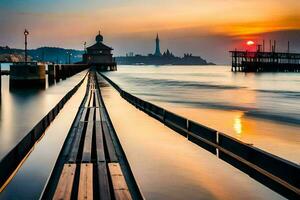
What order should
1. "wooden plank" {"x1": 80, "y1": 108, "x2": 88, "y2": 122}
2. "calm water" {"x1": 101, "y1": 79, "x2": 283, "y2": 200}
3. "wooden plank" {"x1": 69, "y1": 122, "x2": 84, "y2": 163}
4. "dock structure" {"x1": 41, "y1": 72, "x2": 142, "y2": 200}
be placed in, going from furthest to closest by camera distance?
"wooden plank" {"x1": 80, "y1": 108, "x2": 88, "y2": 122} → "wooden plank" {"x1": 69, "y1": 122, "x2": 84, "y2": 163} → "calm water" {"x1": 101, "y1": 79, "x2": 283, "y2": 200} → "dock structure" {"x1": 41, "y1": 72, "x2": 142, "y2": 200}

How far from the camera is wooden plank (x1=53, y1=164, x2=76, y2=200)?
25.4ft

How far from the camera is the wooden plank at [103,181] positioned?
25.6 feet

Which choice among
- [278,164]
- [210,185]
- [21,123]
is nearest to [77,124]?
[21,123]

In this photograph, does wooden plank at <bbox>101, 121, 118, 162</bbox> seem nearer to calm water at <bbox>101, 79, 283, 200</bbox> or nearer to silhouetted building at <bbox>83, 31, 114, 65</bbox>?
calm water at <bbox>101, 79, 283, 200</bbox>

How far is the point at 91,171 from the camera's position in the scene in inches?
378

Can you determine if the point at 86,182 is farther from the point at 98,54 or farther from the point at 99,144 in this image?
the point at 98,54

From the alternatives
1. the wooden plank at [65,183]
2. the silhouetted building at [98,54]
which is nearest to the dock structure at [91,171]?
the wooden plank at [65,183]

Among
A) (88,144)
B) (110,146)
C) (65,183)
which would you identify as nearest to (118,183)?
(65,183)

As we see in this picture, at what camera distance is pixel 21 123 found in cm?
2009

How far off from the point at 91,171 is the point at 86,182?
979 mm

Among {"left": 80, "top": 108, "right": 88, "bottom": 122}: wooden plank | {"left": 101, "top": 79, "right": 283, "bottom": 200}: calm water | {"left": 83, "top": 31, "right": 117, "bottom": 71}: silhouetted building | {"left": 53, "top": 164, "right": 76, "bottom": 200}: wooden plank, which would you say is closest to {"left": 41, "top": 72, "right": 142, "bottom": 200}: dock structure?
{"left": 53, "top": 164, "right": 76, "bottom": 200}: wooden plank

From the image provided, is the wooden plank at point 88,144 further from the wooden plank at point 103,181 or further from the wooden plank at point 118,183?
the wooden plank at point 118,183

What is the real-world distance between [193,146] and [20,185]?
6890mm

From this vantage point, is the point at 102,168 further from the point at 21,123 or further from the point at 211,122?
the point at 211,122
